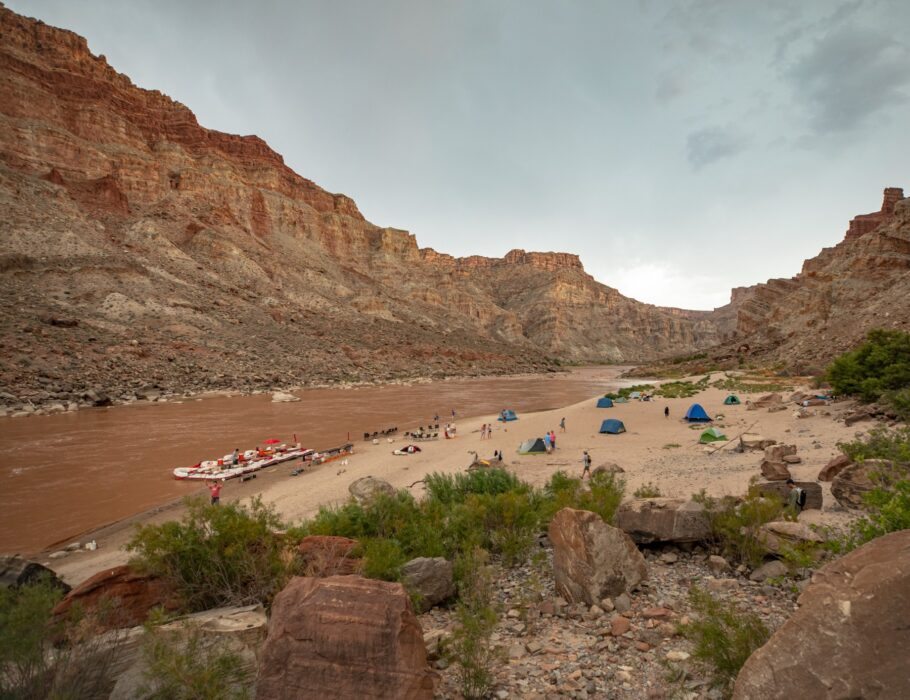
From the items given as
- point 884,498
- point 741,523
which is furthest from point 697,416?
point 884,498

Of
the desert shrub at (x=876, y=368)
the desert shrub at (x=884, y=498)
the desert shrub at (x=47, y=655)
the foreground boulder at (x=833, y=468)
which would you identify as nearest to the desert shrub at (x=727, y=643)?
the desert shrub at (x=884, y=498)

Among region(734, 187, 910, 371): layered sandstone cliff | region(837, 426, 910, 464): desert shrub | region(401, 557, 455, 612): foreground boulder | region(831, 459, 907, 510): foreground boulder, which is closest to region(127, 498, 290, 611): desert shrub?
region(401, 557, 455, 612): foreground boulder

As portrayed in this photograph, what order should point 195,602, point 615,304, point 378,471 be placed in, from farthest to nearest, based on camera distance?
point 615,304 → point 378,471 → point 195,602

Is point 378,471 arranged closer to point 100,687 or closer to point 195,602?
point 195,602

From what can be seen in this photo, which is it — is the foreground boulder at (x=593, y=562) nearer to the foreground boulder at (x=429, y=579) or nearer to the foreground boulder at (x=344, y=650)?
the foreground boulder at (x=429, y=579)

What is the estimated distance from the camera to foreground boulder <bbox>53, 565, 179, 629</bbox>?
4.84 meters

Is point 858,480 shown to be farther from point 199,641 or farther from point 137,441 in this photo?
point 137,441

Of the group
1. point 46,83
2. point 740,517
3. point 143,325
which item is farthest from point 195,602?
point 46,83

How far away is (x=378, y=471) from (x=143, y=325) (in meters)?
41.6

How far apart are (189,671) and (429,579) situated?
3097 mm

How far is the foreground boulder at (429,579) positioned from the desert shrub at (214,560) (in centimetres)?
160

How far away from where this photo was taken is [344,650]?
340 cm

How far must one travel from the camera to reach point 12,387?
1111 inches

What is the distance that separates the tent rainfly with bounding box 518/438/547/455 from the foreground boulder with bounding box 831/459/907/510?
12.0 metres
